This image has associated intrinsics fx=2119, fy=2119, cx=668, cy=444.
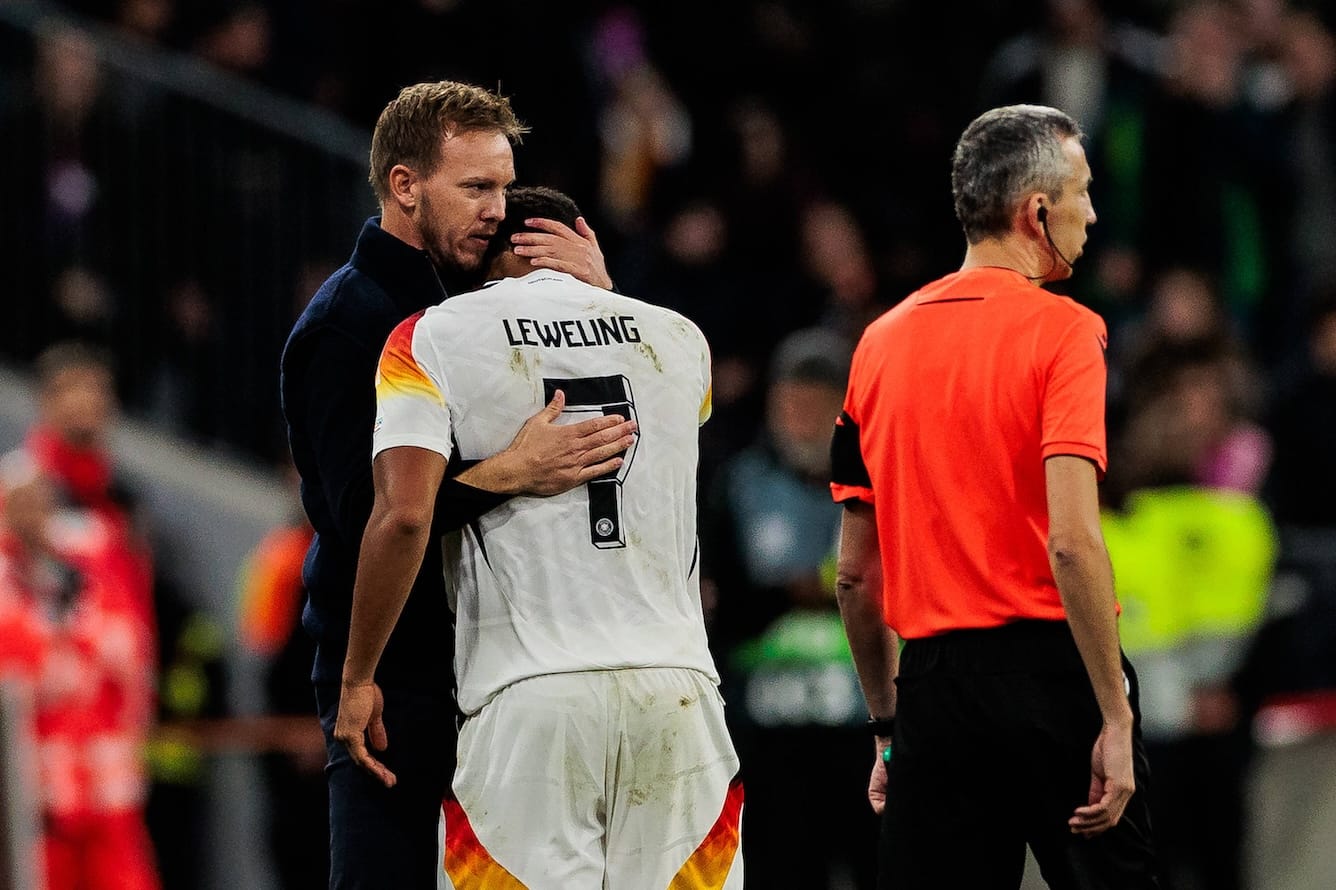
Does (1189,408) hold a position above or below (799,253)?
below

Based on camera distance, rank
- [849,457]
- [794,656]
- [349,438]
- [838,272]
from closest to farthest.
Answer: [349,438] < [849,457] < [794,656] < [838,272]

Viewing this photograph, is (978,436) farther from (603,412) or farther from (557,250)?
(557,250)

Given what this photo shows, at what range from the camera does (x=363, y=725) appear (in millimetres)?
4383

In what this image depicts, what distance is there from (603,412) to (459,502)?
352 millimetres

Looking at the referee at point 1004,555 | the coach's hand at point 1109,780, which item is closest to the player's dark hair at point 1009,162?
the referee at point 1004,555

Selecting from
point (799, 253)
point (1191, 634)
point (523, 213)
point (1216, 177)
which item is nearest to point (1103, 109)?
point (1216, 177)

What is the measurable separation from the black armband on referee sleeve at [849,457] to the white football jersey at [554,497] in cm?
61

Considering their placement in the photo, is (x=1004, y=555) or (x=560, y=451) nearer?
(x=560, y=451)

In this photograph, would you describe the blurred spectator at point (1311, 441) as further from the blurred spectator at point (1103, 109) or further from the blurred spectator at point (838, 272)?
the blurred spectator at point (838, 272)

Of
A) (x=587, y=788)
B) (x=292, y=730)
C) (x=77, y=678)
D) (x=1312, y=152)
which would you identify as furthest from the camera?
(x=1312, y=152)

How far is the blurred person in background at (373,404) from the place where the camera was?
4473 millimetres

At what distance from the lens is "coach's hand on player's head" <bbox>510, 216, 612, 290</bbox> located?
447 centimetres

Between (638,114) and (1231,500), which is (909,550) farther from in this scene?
(638,114)

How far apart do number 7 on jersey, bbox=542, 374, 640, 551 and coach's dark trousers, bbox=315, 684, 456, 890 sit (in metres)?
0.55
